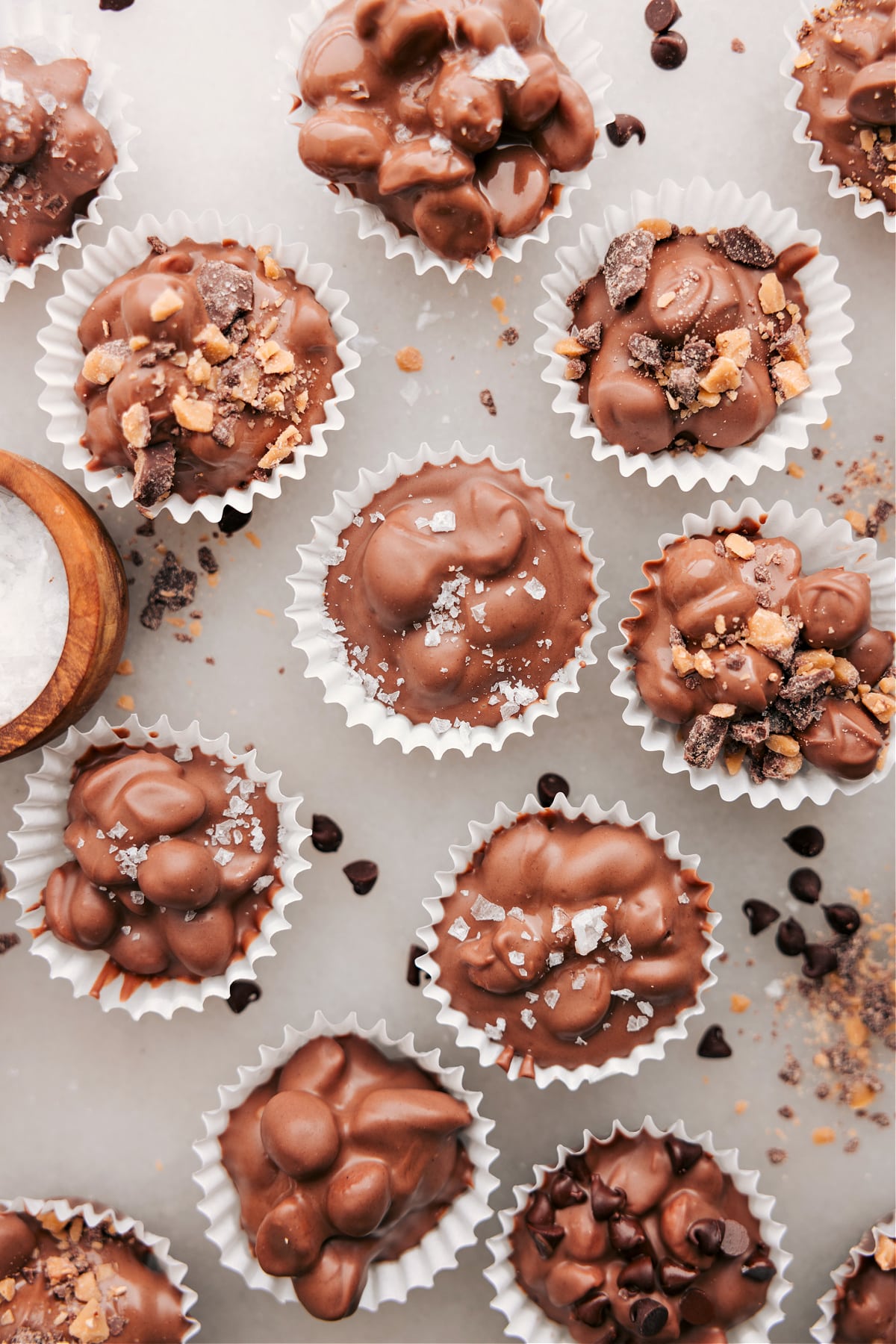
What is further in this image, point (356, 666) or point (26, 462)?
point (356, 666)

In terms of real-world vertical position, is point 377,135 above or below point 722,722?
above

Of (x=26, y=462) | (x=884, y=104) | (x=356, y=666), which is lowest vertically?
(x=356, y=666)

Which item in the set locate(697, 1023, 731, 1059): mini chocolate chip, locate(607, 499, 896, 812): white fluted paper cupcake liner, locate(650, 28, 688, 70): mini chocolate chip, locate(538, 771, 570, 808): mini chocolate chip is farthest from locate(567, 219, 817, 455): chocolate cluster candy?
locate(697, 1023, 731, 1059): mini chocolate chip

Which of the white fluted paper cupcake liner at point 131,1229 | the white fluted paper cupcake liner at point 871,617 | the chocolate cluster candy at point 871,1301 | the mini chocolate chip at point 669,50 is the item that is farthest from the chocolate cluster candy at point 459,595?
the chocolate cluster candy at point 871,1301

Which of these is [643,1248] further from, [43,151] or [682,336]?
[43,151]

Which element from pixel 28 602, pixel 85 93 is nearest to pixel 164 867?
pixel 28 602

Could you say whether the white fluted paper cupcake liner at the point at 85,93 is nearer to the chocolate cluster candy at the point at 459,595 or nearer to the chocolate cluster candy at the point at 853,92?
the chocolate cluster candy at the point at 459,595

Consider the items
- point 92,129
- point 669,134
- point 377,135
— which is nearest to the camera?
point 377,135

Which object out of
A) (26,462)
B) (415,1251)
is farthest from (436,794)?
(26,462)

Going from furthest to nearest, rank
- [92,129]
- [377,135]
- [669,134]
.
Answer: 1. [669,134]
2. [92,129]
3. [377,135]

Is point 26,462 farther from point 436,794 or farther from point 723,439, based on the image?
point 723,439
